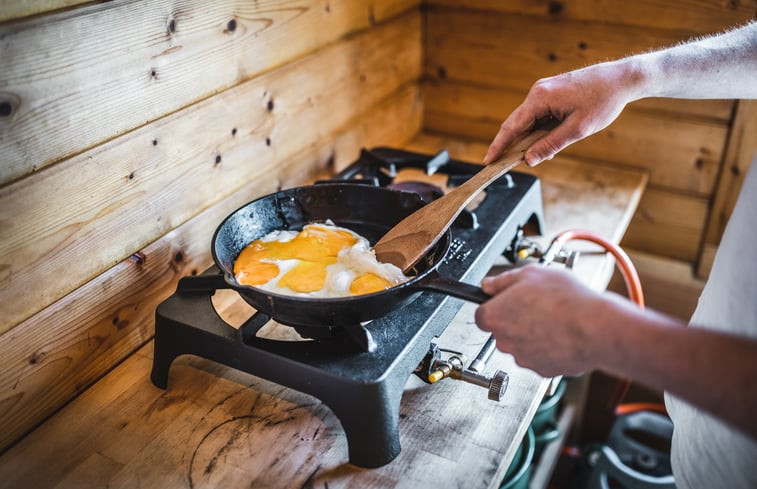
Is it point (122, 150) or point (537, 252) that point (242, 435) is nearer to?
point (122, 150)

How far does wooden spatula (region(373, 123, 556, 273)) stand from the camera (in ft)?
3.52

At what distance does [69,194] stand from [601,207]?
123cm

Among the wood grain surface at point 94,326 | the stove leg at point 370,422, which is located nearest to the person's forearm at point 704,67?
the stove leg at point 370,422

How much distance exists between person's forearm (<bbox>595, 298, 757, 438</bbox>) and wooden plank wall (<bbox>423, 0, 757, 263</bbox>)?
1.17m

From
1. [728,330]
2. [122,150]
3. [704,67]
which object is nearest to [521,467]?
[728,330]

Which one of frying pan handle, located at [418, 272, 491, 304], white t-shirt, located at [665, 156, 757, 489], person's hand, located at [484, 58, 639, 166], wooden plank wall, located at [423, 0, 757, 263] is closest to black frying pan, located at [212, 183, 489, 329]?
frying pan handle, located at [418, 272, 491, 304]

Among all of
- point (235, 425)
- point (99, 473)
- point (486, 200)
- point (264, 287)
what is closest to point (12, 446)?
point (99, 473)

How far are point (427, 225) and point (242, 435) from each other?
0.45 meters

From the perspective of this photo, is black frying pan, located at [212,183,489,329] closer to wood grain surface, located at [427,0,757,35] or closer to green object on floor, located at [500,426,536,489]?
green object on floor, located at [500,426,536,489]

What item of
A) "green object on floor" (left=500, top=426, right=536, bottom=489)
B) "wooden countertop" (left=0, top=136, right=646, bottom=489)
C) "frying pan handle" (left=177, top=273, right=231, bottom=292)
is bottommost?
"green object on floor" (left=500, top=426, right=536, bottom=489)

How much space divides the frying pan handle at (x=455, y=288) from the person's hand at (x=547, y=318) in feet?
0.05

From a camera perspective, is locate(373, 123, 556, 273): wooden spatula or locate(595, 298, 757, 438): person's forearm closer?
locate(595, 298, 757, 438): person's forearm

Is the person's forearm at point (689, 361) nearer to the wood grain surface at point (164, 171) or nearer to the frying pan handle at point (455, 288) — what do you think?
the frying pan handle at point (455, 288)

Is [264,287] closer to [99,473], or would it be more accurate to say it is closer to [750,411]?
[99,473]
